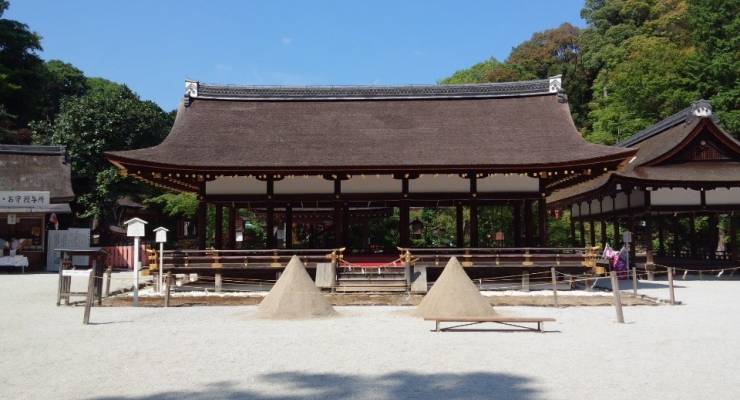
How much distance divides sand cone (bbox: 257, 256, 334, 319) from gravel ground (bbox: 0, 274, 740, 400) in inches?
18.0

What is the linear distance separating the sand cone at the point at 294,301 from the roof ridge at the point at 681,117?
57.1ft

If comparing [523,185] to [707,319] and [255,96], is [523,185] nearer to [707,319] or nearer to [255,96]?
[707,319]

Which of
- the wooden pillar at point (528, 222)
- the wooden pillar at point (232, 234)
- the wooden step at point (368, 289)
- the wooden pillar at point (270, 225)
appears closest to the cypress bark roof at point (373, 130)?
the wooden pillar at point (270, 225)

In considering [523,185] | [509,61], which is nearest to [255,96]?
[523,185]

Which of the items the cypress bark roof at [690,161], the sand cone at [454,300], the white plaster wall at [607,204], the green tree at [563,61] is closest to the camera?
the sand cone at [454,300]

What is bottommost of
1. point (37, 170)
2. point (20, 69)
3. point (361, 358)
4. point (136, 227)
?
point (361, 358)

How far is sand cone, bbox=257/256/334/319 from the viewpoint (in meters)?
11.6

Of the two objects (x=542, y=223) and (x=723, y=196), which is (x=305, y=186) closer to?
(x=542, y=223)

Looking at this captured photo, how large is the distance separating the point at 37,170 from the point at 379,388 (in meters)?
29.7

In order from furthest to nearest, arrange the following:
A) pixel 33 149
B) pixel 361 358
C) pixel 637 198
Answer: pixel 33 149
pixel 637 198
pixel 361 358

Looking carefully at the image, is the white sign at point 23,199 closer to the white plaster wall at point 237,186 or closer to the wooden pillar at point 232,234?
the wooden pillar at point 232,234

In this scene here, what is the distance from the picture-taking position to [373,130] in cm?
1995

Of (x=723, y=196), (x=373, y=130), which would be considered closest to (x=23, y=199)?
(x=373, y=130)

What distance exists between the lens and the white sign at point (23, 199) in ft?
84.2
